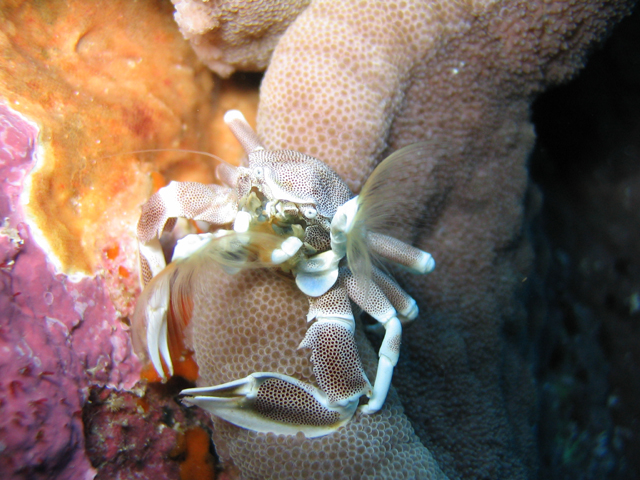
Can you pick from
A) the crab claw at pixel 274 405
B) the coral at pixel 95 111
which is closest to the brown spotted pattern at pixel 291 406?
the crab claw at pixel 274 405

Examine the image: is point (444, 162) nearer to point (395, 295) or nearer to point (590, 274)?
point (395, 295)

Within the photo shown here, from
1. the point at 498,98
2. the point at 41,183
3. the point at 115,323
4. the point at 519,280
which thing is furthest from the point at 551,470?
the point at 41,183

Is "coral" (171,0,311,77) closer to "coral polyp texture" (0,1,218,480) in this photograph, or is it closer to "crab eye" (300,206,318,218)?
"coral polyp texture" (0,1,218,480)

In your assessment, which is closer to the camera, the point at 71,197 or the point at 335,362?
the point at 335,362

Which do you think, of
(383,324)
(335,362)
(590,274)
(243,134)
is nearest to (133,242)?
(243,134)

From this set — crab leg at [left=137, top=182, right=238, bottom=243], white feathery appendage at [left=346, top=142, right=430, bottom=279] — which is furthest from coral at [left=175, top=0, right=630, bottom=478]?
crab leg at [left=137, top=182, right=238, bottom=243]

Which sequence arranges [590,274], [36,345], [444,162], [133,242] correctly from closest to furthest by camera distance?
[36,345], [133,242], [444,162], [590,274]
